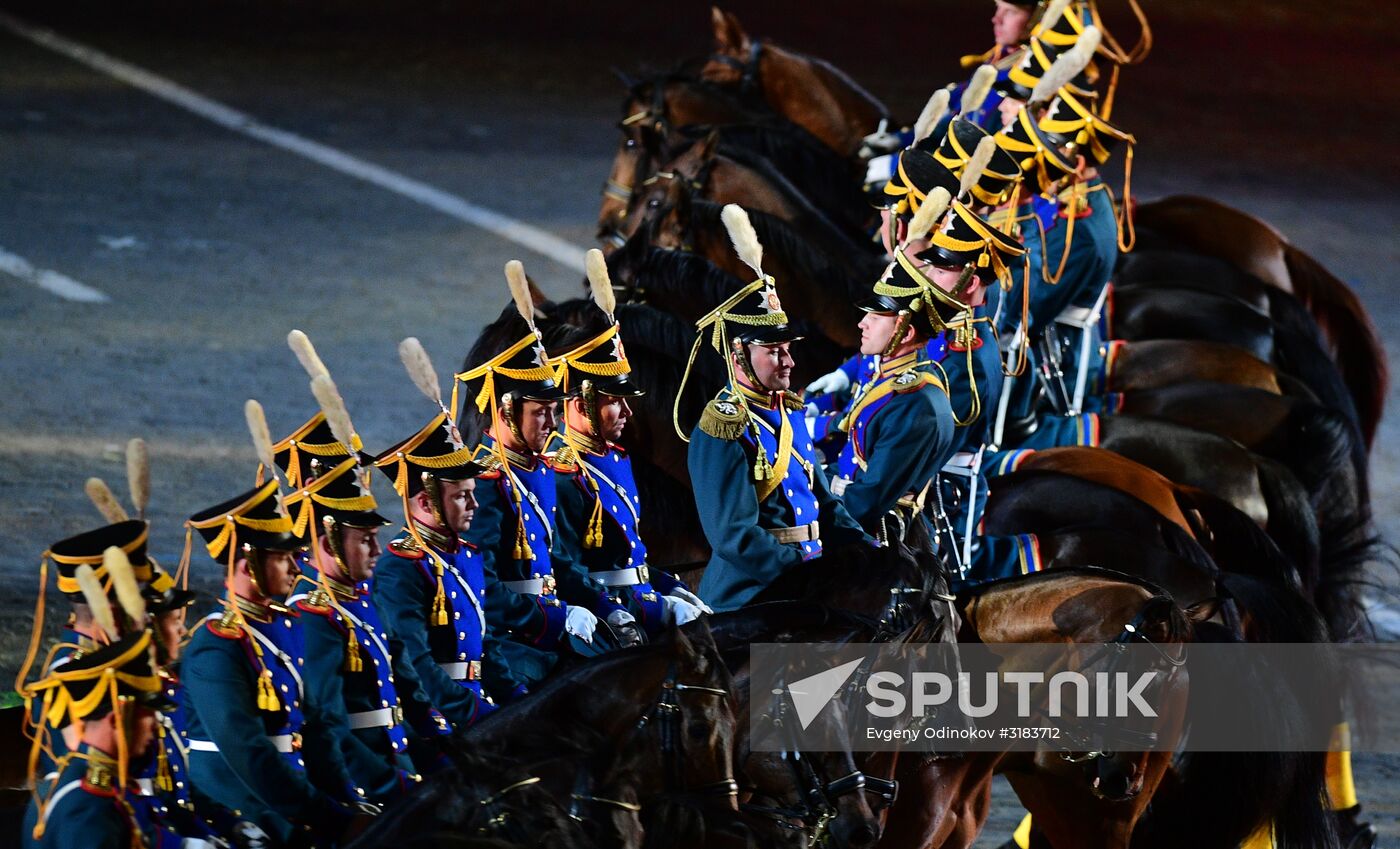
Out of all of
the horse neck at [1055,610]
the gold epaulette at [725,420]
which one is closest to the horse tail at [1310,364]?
the horse neck at [1055,610]

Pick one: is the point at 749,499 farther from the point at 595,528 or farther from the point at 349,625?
the point at 349,625

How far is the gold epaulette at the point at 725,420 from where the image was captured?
6328 millimetres

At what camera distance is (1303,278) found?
11.2 meters

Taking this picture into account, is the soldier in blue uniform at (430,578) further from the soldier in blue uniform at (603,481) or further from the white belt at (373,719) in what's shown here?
the soldier in blue uniform at (603,481)

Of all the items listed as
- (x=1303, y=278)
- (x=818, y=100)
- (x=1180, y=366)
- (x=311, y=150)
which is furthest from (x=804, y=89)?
(x=311, y=150)

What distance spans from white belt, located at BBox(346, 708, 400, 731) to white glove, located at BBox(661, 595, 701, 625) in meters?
1.20

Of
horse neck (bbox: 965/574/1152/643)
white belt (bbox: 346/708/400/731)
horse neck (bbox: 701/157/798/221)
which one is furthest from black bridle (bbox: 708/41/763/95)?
white belt (bbox: 346/708/400/731)

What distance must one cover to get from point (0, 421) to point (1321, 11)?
15.5 m

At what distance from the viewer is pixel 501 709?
5.11 meters

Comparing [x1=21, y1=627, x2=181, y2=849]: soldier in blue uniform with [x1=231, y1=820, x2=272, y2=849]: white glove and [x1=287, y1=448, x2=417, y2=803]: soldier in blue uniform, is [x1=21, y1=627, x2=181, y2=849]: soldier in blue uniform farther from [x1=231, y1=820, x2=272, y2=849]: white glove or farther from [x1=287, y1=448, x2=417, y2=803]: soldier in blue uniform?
[x1=287, y1=448, x2=417, y2=803]: soldier in blue uniform

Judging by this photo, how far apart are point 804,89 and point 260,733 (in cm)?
637

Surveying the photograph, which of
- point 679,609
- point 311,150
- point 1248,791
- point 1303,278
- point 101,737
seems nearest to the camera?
point 101,737

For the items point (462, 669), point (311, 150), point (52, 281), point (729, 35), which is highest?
point (729, 35)

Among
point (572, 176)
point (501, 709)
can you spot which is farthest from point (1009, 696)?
point (572, 176)
